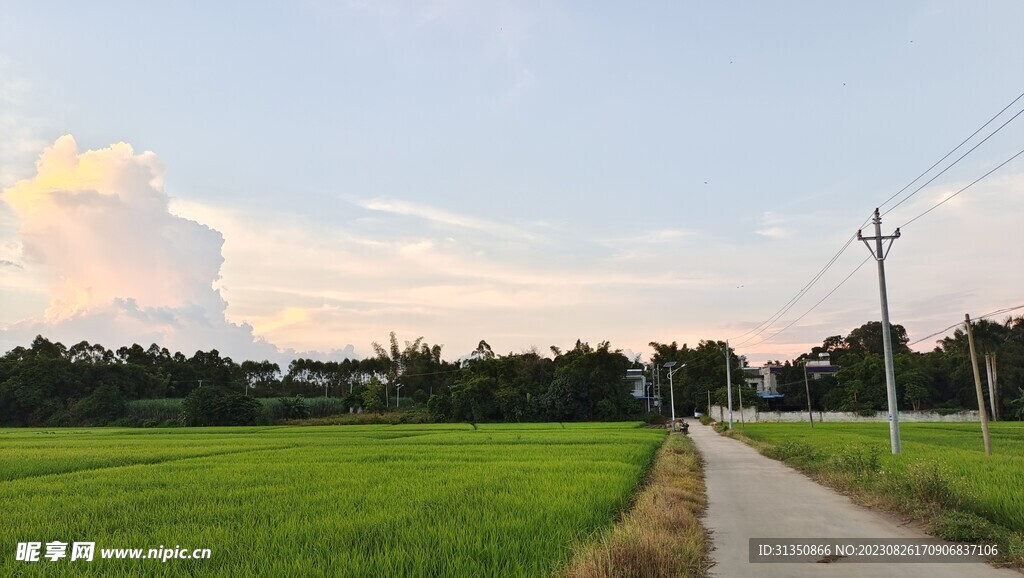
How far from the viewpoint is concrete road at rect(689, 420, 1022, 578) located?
252 inches

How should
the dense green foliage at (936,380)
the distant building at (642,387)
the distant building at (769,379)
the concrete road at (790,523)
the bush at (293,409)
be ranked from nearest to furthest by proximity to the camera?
the concrete road at (790,523), the dense green foliage at (936,380), the bush at (293,409), the distant building at (642,387), the distant building at (769,379)

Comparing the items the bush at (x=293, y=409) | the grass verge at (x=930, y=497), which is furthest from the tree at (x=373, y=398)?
the grass verge at (x=930, y=497)

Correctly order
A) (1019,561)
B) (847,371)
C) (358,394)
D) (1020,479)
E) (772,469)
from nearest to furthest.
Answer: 1. (1019,561)
2. (1020,479)
3. (772,469)
4. (847,371)
5. (358,394)

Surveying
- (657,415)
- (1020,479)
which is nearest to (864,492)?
(1020,479)

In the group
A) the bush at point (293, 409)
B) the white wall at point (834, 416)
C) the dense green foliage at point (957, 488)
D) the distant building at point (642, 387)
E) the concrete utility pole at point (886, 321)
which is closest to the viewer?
the dense green foliage at point (957, 488)

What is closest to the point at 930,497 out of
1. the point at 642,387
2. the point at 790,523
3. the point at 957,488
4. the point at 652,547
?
the point at 957,488

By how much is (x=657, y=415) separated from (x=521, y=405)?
13.6 m

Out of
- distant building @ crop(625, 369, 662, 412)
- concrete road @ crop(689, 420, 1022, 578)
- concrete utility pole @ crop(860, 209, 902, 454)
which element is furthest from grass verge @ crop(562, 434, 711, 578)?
distant building @ crop(625, 369, 662, 412)

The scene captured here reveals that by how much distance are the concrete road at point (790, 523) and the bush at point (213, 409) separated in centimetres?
5459

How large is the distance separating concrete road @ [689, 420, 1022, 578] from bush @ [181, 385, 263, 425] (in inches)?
2149

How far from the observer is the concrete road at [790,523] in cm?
639

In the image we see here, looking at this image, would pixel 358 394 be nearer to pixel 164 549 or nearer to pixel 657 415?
pixel 657 415

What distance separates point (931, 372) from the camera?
65.3m

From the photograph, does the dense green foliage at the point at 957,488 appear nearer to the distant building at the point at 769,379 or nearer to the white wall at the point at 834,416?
the white wall at the point at 834,416
